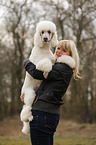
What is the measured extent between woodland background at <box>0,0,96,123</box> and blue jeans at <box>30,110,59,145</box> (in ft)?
31.8

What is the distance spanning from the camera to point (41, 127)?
190 cm

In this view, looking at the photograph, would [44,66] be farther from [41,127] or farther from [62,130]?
[62,130]

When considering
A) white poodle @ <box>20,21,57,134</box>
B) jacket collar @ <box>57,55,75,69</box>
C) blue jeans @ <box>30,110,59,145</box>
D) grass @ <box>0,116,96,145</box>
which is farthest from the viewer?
grass @ <box>0,116,96,145</box>

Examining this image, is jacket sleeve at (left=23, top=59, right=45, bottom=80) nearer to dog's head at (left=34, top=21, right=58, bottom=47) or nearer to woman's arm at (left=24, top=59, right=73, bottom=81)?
woman's arm at (left=24, top=59, right=73, bottom=81)

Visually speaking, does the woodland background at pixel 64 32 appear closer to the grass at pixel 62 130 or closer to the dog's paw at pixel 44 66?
the grass at pixel 62 130

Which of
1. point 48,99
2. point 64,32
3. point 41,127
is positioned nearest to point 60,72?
point 48,99

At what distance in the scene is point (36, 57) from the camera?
2301 millimetres

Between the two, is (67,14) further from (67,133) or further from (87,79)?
(67,133)

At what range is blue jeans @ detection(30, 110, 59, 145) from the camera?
1904 mm

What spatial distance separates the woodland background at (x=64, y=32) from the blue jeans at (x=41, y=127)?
31.8 feet

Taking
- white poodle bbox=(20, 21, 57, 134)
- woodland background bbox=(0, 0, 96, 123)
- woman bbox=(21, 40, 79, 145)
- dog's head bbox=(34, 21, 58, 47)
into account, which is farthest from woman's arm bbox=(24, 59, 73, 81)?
woodland background bbox=(0, 0, 96, 123)

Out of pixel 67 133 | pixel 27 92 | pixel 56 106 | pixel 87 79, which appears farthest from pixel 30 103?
pixel 87 79

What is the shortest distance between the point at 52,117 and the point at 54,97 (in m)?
0.20

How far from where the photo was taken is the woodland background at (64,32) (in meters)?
12.0
